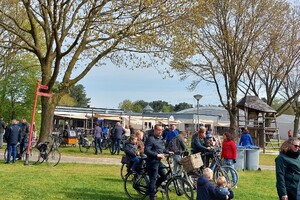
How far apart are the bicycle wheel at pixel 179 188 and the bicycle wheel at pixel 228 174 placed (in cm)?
308

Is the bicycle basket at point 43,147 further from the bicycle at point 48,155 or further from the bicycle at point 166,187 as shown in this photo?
the bicycle at point 166,187

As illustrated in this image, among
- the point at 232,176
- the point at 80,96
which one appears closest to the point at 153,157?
the point at 232,176

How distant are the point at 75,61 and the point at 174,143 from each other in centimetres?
1239

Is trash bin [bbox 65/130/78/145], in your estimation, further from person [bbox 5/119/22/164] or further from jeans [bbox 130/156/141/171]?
jeans [bbox 130/156/141/171]

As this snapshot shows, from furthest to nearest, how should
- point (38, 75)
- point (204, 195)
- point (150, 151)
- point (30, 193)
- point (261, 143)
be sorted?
point (38, 75), point (261, 143), point (30, 193), point (150, 151), point (204, 195)

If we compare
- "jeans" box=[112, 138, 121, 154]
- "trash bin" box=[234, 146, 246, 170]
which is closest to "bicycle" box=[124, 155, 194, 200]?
"trash bin" box=[234, 146, 246, 170]

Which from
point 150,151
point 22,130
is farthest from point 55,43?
point 150,151

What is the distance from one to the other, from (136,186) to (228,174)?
376cm

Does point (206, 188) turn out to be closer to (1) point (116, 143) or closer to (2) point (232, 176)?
(2) point (232, 176)

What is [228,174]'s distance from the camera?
1320 centimetres

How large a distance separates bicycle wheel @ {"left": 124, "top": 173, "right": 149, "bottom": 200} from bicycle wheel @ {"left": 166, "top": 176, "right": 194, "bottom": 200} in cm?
57

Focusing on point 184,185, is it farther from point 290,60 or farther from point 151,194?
point 290,60

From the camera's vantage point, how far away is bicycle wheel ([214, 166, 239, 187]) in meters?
13.0

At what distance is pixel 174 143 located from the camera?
1301 centimetres
